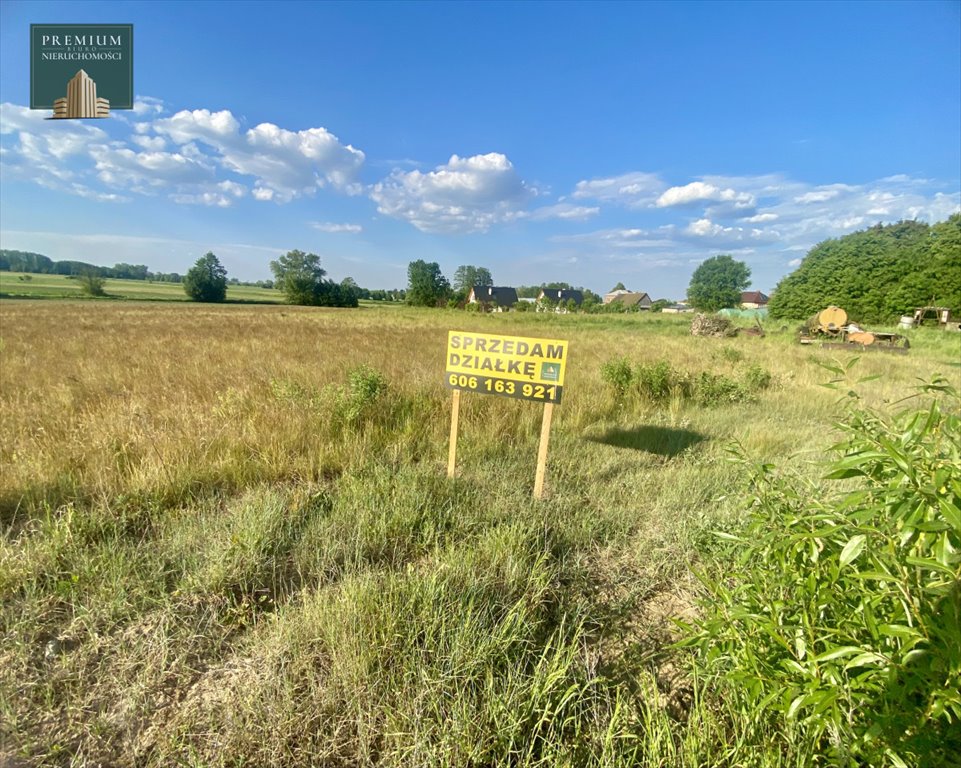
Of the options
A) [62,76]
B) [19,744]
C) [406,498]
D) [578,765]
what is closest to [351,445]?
[406,498]

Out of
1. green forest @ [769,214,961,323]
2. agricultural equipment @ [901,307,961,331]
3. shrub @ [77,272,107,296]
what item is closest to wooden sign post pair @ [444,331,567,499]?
agricultural equipment @ [901,307,961,331]

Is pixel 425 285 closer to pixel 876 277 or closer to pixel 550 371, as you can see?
pixel 876 277

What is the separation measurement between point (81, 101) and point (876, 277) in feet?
159

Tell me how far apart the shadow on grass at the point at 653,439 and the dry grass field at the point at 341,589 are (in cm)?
5

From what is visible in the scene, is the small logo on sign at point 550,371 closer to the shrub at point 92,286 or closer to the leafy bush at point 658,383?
the leafy bush at point 658,383

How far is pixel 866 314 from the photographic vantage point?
32.0 metres

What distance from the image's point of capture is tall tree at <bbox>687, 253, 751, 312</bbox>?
2894 inches

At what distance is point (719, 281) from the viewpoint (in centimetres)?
7869

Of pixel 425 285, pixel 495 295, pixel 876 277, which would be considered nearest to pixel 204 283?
pixel 425 285

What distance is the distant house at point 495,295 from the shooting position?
7486 centimetres

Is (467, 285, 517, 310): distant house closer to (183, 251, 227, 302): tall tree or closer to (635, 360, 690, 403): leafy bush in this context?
(183, 251, 227, 302): tall tree

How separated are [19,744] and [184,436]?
264cm

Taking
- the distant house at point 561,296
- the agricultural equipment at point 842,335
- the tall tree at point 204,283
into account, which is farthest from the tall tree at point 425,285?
the agricultural equipment at point 842,335

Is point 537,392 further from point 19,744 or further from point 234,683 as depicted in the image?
point 19,744
